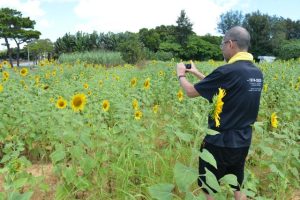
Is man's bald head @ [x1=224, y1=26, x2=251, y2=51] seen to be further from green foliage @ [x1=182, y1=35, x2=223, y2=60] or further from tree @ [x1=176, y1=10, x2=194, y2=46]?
tree @ [x1=176, y1=10, x2=194, y2=46]

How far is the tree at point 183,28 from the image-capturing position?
143 ft

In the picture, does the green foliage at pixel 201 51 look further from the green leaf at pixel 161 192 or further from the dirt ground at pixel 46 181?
the green leaf at pixel 161 192

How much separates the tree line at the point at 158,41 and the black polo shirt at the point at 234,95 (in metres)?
17.2

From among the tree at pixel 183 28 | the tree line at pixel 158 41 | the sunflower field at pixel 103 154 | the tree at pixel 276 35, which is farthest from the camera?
the tree at pixel 276 35

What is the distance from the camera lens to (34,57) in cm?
5775

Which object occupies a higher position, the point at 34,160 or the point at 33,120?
the point at 33,120

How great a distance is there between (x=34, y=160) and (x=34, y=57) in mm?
56600

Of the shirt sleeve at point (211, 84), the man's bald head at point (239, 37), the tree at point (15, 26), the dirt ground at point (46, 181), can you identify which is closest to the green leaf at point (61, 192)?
the dirt ground at point (46, 181)

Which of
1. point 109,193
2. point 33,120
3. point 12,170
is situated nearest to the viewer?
point 12,170

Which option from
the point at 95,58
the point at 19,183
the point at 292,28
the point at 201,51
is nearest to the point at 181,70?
the point at 19,183

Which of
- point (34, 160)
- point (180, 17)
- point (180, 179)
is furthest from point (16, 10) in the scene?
point (180, 179)

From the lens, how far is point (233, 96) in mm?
2566

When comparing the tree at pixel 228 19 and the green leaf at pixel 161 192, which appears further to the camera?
the tree at pixel 228 19

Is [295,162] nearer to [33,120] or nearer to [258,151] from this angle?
[258,151]
